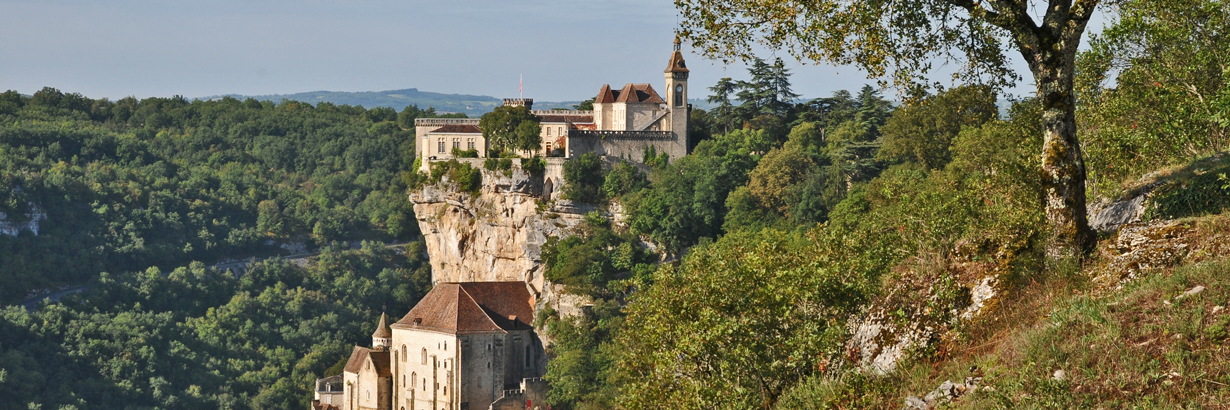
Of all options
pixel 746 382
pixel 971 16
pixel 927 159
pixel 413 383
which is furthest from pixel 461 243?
pixel 971 16

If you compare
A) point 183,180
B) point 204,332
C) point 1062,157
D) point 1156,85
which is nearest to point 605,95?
point 204,332

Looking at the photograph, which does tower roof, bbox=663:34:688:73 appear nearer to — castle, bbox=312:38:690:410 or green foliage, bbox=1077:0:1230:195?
castle, bbox=312:38:690:410

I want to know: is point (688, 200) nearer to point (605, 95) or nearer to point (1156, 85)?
point (605, 95)

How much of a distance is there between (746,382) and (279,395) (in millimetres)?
71531

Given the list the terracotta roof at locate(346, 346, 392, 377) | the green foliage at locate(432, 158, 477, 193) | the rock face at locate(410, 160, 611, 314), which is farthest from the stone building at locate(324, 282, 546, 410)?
the green foliage at locate(432, 158, 477, 193)

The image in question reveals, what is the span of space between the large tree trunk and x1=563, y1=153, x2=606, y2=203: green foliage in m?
54.1

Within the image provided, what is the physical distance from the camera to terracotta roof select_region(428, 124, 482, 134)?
7543cm

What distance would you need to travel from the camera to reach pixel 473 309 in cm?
6200

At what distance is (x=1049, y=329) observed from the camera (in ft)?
38.9

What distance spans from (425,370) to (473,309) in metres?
3.80

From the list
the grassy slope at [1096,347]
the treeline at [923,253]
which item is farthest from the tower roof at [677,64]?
the grassy slope at [1096,347]

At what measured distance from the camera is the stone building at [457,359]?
198 feet

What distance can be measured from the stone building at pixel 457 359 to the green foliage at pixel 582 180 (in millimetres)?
6730

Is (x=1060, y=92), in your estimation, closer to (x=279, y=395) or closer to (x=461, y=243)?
(x=461, y=243)
